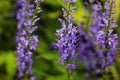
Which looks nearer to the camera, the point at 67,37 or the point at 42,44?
the point at 67,37

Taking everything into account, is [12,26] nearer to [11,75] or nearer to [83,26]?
[11,75]

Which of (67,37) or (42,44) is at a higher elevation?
(67,37)

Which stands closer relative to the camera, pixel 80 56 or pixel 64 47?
pixel 64 47

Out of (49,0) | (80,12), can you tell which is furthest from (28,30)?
(49,0)

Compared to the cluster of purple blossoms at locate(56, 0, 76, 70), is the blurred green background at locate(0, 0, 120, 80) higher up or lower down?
lower down

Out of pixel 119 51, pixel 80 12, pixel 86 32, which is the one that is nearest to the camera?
pixel 119 51

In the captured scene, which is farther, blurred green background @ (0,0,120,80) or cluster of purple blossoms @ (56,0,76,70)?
blurred green background @ (0,0,120,80)

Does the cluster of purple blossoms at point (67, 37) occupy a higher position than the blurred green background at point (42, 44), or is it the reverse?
the cluster of purple blossoms at point (67, 37)

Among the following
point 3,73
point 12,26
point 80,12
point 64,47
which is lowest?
point 3,73
